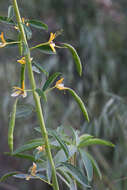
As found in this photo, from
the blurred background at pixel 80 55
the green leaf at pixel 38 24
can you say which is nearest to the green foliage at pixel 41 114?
the green leaf at pixel 38 24

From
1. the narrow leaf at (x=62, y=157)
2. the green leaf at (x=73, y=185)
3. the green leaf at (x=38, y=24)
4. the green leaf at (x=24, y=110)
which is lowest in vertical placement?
the green leaf at (x=73, y=185)

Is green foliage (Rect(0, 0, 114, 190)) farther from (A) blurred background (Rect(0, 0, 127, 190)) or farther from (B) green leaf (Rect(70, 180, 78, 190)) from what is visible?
(A) blurred background (Rect(0, 0, 127, 190))

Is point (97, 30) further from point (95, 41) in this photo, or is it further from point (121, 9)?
point (121, 9)

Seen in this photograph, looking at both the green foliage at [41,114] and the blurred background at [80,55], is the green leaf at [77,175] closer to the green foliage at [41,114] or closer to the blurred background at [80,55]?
the green foliage at [41,114]

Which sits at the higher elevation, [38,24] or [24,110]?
[38,24]

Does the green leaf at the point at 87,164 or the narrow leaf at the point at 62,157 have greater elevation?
the narrow leaf at the point at 62,157

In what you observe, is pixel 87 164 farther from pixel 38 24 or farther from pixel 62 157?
pixel 38 24

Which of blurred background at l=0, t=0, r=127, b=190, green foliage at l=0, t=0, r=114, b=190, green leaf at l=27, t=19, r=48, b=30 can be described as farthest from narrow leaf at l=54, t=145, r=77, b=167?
blurred background at l=0, t=0, r=127, b=190

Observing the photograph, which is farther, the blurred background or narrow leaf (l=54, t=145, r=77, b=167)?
the blurred background

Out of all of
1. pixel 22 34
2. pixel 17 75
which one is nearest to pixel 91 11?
pixel 17 75

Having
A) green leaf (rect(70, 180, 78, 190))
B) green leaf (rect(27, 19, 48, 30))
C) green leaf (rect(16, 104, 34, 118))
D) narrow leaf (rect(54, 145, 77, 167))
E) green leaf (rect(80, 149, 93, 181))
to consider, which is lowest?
green leaf (rect(70, 180, 78, 190))

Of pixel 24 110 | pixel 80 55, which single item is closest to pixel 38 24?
pixel 24 110
